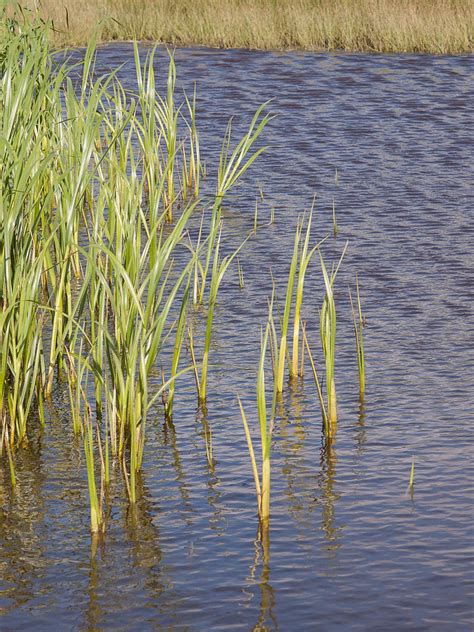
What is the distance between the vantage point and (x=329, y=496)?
4945 mm

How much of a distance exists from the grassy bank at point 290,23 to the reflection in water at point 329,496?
13.6 metres

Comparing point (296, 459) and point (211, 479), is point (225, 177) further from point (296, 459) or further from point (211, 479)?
point (211, 479)

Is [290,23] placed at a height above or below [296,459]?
above

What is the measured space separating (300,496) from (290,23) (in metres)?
15.1

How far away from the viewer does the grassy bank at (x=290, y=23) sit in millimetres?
18172

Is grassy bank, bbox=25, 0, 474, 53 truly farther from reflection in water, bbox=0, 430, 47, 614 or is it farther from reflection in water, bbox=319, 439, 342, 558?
reflection in water, bbox=0, 430, 47, 614

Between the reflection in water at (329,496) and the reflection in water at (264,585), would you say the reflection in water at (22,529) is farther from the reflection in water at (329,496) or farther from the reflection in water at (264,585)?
the reflection in water at (329,496)

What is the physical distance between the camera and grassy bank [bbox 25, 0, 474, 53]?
1817 cm

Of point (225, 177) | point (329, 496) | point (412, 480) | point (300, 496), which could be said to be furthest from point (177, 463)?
point (225, 177)

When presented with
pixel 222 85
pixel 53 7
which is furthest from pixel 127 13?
pixel 222 85

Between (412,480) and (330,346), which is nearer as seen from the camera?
(412,480)

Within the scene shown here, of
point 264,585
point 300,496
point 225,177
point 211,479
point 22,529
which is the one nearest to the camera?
point 264,585

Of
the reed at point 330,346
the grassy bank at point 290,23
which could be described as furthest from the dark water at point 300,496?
the grassy bank at point 290,23

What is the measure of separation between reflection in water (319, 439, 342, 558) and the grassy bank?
1360 centimetres
